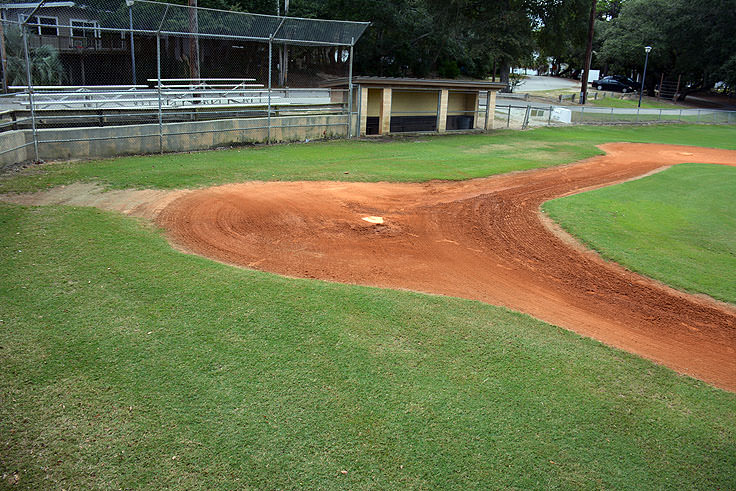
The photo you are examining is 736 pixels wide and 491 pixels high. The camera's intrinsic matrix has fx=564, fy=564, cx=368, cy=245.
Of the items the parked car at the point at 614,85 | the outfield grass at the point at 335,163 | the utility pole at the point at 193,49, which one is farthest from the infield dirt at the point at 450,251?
the parked car at the point at 614,85

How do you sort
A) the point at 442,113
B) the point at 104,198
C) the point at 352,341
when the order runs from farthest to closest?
1. the point at 442,113
2. the point at 104,198
3. the point at 352,341

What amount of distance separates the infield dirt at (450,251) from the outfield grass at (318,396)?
0.76 metres

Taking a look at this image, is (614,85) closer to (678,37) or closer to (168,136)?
(678,37)

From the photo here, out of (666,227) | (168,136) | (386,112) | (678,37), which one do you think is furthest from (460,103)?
(678,37)

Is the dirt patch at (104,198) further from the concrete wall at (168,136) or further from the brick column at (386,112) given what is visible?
the brick column at (386,112)

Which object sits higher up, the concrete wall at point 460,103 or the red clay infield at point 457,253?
the concrete wall at point 460,103

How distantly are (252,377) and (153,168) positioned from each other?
10540 millimetres

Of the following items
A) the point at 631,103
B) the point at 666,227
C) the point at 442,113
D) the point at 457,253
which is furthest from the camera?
the point at 631,103

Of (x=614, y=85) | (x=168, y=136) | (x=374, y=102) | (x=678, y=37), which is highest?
(x=678, y=37)

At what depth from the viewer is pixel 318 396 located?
15.8 feet

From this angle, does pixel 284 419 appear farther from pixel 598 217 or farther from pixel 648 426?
pixel 598 217

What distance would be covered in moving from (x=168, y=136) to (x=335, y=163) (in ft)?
16.5

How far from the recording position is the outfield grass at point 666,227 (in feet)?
29.3

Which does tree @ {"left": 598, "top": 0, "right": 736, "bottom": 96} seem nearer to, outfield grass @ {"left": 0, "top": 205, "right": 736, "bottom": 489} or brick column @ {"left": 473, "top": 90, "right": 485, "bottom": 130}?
brick column @ {"left": 473, "top": 90, "right": 485, "bottom": 130}
